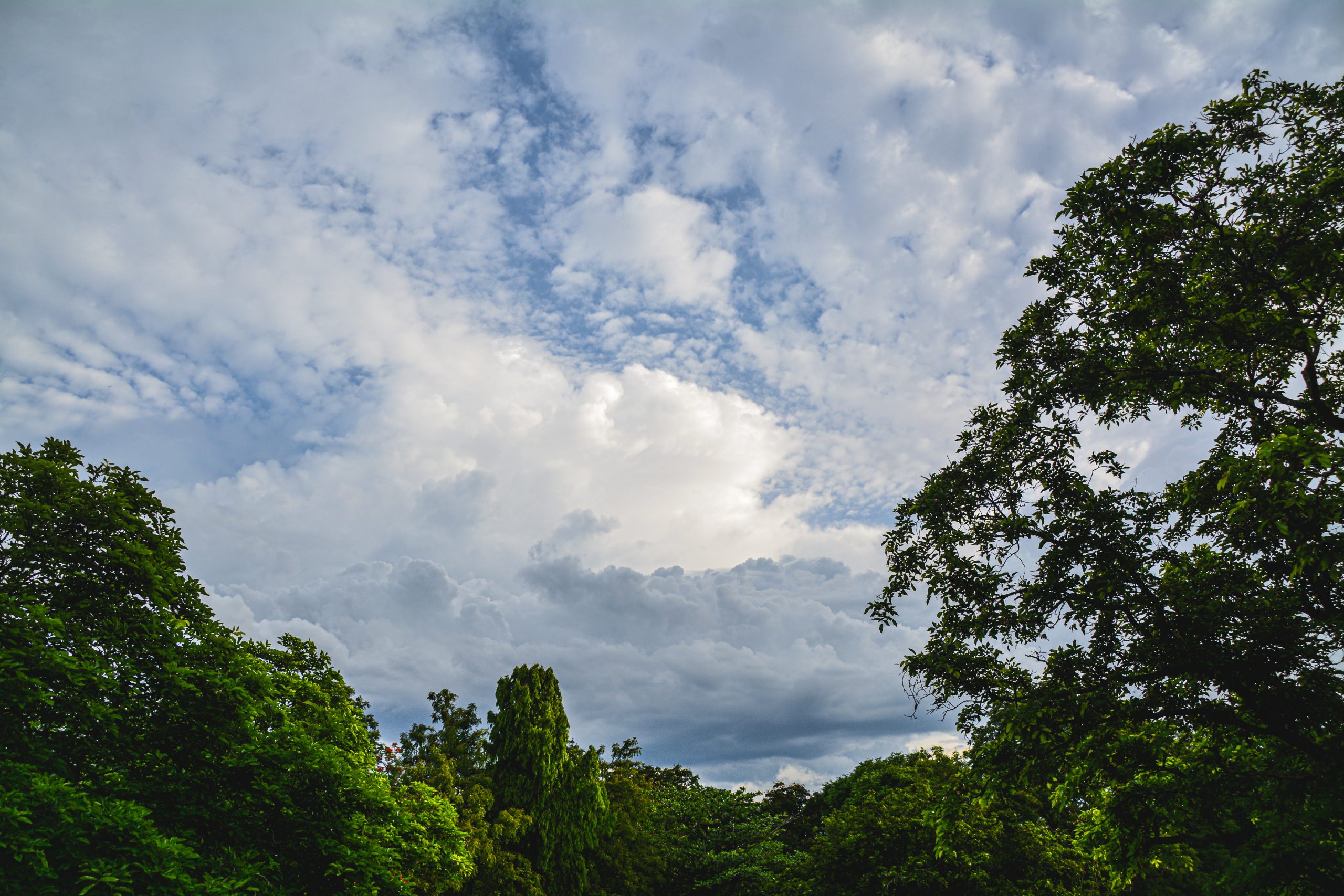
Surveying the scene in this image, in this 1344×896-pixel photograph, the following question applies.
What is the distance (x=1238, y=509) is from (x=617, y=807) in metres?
27.4

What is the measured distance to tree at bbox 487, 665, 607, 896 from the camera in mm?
23297

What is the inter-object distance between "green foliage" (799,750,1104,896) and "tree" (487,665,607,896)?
8.43m

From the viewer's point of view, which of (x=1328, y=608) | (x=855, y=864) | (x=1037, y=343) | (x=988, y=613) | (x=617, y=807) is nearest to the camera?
(x=1328, y=608)

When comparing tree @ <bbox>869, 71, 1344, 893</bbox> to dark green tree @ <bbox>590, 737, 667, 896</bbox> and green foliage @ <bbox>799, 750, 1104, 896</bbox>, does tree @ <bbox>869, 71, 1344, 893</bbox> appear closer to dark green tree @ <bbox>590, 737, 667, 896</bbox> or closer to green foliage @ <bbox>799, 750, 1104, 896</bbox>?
green foliage @ <bbox>799, 750, 1104, 896</bbox>

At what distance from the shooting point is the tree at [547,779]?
917 inches

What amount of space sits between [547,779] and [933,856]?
13.6m

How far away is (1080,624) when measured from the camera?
8.68 m

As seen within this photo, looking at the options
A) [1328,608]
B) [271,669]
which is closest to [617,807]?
[271,669]

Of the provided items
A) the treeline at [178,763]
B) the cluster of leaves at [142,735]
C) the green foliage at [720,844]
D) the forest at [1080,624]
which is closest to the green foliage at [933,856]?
the treeline at [178,763]

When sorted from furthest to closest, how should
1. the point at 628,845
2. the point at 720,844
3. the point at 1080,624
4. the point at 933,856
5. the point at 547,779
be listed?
the point at 720,844 < the point at 628,845 < the point at 547,779 < the point at 933,856 < the point at 1080,624

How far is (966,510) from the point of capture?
32.9 feet

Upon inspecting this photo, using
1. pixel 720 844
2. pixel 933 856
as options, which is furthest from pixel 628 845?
pixel 933 856

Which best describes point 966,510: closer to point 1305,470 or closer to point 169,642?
point 1305,470

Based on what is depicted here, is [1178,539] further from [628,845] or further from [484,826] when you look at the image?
[628,845]
